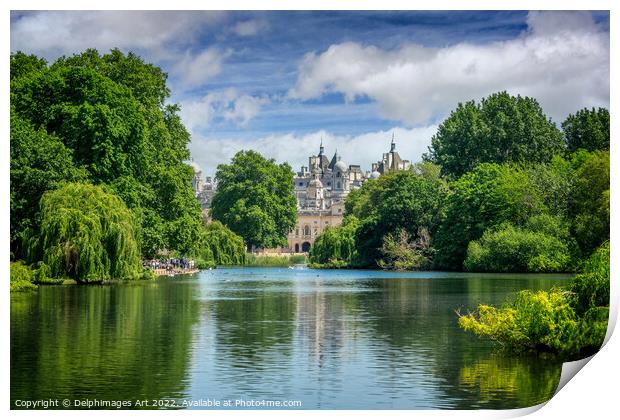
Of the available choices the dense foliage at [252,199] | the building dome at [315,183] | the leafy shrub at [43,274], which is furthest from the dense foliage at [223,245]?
the building dome at [315,183]

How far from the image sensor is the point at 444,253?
168 feet

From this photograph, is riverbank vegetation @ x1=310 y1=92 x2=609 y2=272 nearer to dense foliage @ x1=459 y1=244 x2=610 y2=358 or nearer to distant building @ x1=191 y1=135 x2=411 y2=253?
dense foliage @ x1=459 y1=244 x2=610 y2=358

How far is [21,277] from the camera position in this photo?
28.2m

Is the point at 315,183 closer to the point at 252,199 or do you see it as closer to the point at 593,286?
the point at 252,199

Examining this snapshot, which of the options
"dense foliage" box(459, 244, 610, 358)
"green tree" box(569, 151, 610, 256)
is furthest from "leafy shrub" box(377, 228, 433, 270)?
"dense foliage" box(459, 244, 610, 358)

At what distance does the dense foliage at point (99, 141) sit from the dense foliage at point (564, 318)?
17.3 metres

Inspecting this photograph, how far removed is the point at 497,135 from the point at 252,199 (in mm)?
22400

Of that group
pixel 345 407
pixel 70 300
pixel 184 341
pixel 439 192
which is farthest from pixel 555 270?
pixel 345 407

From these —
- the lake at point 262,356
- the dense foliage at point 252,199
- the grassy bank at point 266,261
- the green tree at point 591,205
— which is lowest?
the lake at point 262,356

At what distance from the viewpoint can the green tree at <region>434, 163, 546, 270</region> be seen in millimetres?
47594

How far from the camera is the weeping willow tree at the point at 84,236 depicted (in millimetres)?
29500

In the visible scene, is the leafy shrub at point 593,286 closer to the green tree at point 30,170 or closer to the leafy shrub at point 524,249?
the green tree at point 30,170
